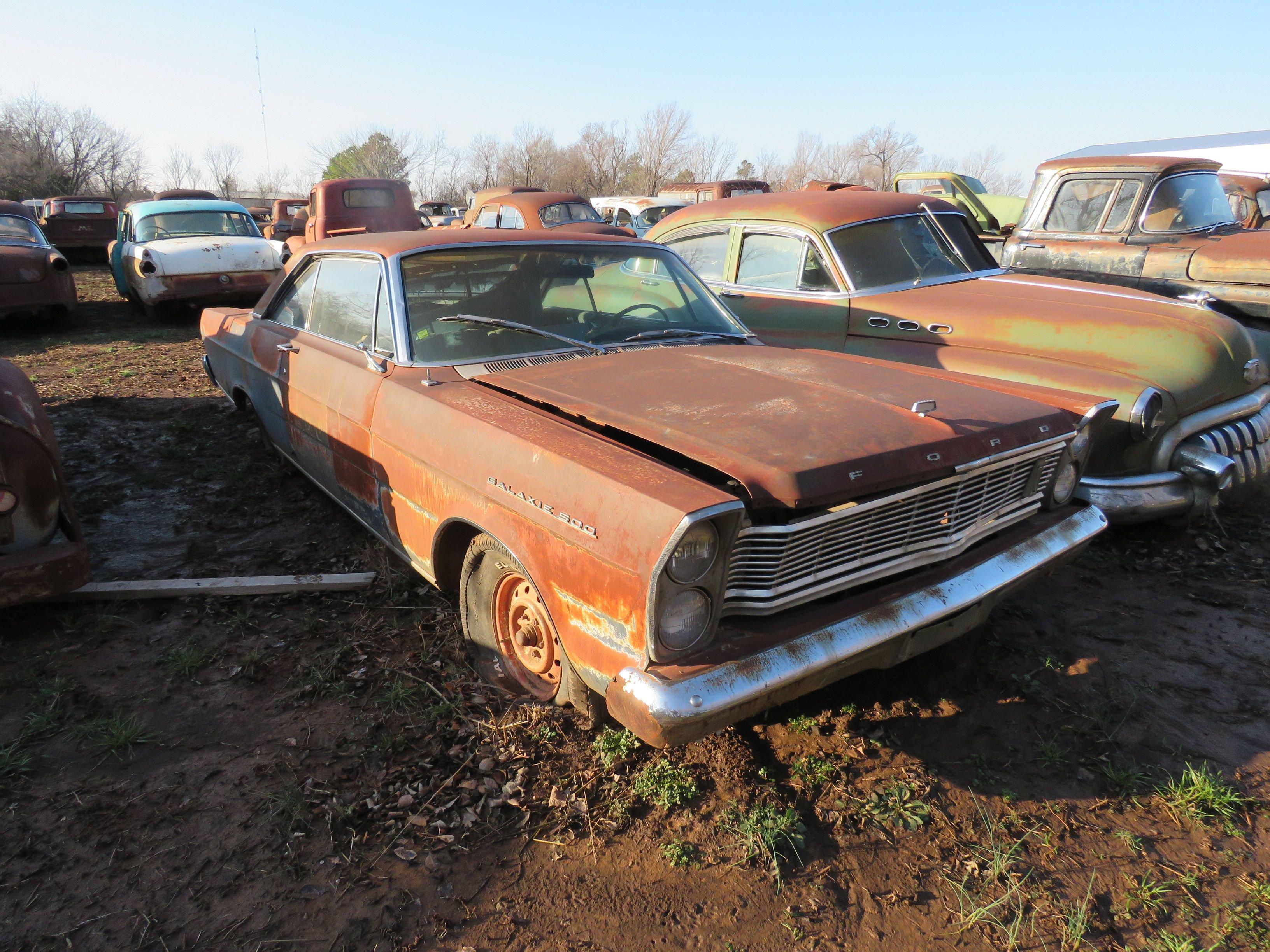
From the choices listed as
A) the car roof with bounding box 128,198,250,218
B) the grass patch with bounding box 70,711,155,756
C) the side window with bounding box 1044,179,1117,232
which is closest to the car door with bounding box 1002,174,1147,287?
the side window with bounding box 1044,179,1117,232

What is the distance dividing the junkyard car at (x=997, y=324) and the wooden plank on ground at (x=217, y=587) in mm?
2458

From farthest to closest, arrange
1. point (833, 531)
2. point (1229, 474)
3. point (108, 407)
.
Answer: point (108, 407)
point (1229, 474)
point (833, 531)

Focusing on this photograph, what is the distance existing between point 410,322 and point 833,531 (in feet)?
6.21

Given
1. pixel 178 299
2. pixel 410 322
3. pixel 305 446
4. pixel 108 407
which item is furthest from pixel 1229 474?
pixel 178 299

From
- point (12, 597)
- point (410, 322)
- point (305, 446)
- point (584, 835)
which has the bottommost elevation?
point (584, 835)

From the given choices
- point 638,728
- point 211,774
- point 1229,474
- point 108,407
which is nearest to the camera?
point 638,728

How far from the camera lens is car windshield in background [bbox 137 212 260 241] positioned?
34.1 feet

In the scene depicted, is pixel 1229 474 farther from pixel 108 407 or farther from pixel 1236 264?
pixel 108 407

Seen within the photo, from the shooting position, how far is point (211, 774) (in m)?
2.39

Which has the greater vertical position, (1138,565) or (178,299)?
(178,299)

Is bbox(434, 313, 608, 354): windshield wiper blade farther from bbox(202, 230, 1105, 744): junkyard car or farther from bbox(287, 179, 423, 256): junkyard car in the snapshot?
bbox(287, 179, 423, 256): junkyard car

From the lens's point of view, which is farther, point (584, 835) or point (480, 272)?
point (480, 272)

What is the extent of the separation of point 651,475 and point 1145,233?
19.2ft

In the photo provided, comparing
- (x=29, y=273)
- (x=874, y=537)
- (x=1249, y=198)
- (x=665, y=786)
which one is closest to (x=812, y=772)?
(x=665, y=786)
